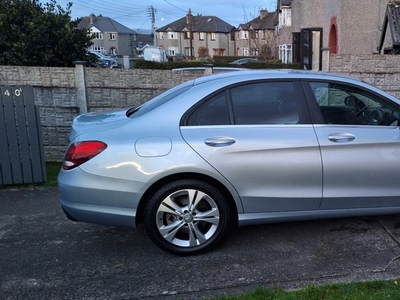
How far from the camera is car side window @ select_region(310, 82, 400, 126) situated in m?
3.62

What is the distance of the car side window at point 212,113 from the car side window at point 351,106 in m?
0.85

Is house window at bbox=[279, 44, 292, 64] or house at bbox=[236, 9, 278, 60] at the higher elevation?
house at bbox=[236, 9, 278, 60]

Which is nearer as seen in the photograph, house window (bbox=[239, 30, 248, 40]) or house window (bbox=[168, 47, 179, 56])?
house window (bbox=[239, 30, 248, 40])

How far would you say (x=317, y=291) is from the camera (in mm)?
2867

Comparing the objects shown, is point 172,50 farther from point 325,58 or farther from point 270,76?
point 270,76

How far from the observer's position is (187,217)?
340 centimetres

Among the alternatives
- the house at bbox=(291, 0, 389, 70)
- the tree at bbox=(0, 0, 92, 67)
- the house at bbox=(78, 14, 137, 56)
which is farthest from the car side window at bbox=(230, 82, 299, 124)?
the house at bbox=(78, 14, 137, 56)

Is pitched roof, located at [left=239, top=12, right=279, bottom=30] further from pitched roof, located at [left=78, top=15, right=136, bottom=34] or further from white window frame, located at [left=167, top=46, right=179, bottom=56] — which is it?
pitched roof, located at [left=78, top=15, right=136, bottom=34]

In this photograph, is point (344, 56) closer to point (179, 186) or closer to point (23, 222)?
point (179, 186)

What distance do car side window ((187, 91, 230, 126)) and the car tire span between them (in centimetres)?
52

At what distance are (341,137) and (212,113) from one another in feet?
3.80

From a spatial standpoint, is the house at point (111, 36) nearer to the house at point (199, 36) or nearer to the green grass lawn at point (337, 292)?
the house at point (199, 36)

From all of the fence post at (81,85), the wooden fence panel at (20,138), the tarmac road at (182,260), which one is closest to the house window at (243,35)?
the fence post at (81,85)

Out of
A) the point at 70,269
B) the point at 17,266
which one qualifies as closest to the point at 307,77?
the point at 70,269
